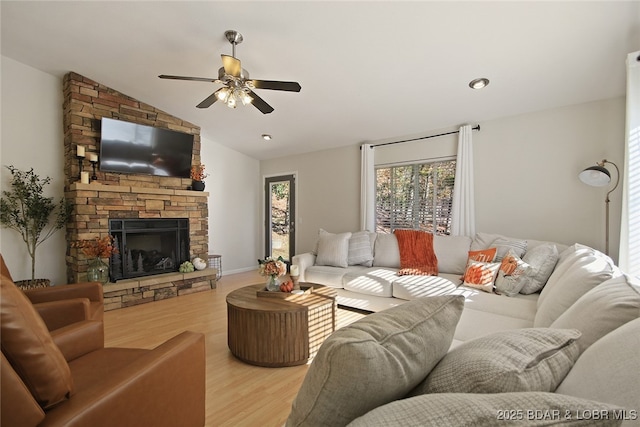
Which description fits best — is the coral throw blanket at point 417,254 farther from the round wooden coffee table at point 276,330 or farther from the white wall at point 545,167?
the round wooden coffee table at point 276,330

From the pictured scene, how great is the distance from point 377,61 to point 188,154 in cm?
323

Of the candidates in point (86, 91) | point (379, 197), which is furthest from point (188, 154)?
point (379, 197)

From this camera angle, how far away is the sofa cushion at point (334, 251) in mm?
3902

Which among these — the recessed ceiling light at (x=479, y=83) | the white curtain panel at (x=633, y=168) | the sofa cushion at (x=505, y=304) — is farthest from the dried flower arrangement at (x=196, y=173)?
the white curtain panel at (x=633, y=168)

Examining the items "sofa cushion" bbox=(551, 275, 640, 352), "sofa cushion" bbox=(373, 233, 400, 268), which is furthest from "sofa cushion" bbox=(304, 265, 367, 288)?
"sofa cushion" bbox=(551, 275, 640, 352)

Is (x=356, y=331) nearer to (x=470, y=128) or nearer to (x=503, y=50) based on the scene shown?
(x=503, y=50)

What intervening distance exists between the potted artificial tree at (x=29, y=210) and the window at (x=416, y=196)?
429 centimetres

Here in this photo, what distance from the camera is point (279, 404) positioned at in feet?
5.97

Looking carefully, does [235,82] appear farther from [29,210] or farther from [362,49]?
[29,210]

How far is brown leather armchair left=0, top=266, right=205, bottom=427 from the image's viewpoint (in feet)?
2.67

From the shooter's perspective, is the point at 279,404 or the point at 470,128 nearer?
the point at 279,404

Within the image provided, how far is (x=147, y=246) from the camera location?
427cm

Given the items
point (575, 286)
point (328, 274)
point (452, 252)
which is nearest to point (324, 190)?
point (328, 274)

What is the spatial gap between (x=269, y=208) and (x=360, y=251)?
2.90 m
